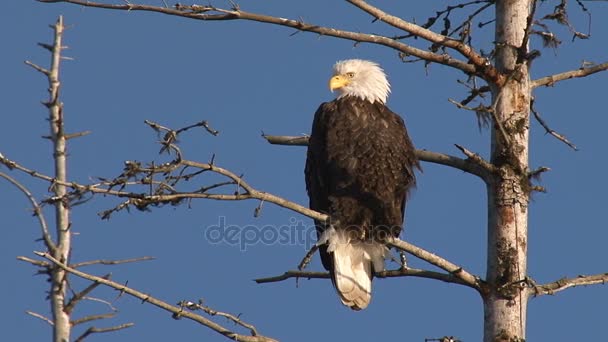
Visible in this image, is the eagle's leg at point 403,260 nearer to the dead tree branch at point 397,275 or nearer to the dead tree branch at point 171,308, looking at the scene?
the dead tree branch at point 397,275

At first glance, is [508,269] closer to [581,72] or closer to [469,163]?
[469,163]

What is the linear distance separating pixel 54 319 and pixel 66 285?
0.56 feet

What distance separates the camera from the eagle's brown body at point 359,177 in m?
6.45

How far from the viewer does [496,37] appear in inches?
223

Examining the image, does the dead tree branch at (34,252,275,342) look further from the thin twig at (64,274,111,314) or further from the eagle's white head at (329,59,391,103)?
the eagle's white head at (329,59,391,103)

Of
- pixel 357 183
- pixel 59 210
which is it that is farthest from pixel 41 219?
pixel 357 183

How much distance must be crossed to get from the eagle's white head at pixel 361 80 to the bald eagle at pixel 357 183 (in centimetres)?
13

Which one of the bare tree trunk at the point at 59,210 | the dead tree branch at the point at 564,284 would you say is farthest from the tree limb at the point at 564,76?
the bare tree trunk at the point at 59,210

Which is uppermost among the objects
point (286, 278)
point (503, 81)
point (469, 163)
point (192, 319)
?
point (503, 81)

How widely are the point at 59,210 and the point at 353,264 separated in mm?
2118

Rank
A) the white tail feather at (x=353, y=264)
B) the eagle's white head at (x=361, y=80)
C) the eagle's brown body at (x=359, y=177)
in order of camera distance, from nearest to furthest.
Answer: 1. the eagle's brown body at (x=359, y=177)
2. the white tail feather at (x=353, y=264)
3. the eagle's white head at (x=361, y=80)

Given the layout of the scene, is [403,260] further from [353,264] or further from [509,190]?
[353,264]

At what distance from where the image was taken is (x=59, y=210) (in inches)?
207

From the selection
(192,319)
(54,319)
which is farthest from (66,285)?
(192,319)
